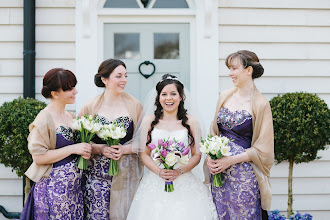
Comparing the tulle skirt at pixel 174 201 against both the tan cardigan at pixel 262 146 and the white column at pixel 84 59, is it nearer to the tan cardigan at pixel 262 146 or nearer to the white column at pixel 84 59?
the tan cardigan at pixel 262 146

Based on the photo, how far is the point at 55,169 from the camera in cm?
329

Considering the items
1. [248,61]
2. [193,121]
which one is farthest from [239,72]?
[193,121]

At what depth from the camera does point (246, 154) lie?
335 cm

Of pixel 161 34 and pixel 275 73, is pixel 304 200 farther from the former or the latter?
pixel 161 34

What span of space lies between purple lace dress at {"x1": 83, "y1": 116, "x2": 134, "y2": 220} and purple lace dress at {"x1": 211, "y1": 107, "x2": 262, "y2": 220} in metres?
1.01

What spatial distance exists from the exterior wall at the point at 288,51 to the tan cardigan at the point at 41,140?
253cm

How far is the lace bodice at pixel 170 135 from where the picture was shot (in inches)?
139

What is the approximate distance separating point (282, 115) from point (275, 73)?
82cm

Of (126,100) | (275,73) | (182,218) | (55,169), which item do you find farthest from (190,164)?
(275,73)

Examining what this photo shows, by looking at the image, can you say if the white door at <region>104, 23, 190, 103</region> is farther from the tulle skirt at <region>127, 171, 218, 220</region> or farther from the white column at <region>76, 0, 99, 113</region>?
the tulle skirt at <region>127, 171, 218, 220</region>

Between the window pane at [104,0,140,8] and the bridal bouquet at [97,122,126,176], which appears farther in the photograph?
the window pane at [104,0,140,8]

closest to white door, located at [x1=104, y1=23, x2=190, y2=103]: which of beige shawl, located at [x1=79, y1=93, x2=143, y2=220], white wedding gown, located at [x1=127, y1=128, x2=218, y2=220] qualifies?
beige shawl, located at [x1=79, y1=93, x2=143, y2=220]

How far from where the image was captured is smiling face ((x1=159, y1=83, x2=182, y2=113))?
11.8ft

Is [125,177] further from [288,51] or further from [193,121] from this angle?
[288,51]
